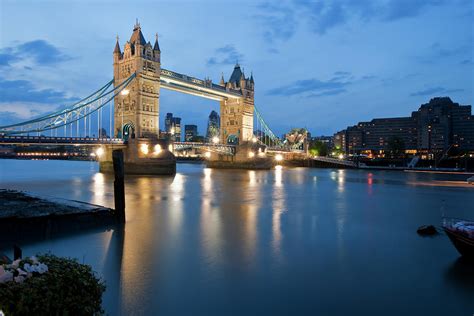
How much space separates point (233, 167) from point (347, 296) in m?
55.9

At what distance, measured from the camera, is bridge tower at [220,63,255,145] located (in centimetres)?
6625

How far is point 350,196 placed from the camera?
84.5 ft

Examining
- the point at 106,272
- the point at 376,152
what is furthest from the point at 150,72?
the point at 376,152

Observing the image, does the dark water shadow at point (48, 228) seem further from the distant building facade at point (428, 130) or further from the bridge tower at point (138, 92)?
the distant building facade at point (428, 130)

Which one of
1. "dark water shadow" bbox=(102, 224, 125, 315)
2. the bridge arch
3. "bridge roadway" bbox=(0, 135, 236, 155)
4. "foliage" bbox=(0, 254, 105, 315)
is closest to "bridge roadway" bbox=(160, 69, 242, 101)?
the bridge arch

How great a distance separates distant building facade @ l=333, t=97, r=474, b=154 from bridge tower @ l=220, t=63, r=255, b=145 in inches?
1653

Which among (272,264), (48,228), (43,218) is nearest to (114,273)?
(272,264)

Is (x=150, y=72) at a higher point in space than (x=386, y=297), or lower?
higher

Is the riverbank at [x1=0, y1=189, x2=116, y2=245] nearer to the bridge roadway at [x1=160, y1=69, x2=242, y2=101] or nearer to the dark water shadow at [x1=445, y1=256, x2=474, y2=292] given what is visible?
the dark water shadow at [x1=445, y1=256, x2=474, y2=292]

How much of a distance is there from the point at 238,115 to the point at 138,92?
25.5m

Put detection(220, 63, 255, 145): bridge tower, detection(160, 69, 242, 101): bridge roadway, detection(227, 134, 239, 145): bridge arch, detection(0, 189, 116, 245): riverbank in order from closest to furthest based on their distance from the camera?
detection(0, 189, 116, 245): riverbank → detection(160, 69, 242, 101): bridge roadway → detection(220, 63, 255, 145): bridge tower → detection(227, 134, 239, 145): bridge arch

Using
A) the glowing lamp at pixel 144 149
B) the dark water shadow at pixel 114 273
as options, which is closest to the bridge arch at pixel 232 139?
the glowing lamp at pixel 144 149

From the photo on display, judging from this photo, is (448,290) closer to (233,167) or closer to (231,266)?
(231,266)

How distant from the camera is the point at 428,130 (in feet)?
334
